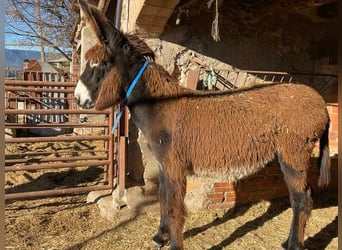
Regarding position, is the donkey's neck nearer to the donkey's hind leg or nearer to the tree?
the donkey's hind leg

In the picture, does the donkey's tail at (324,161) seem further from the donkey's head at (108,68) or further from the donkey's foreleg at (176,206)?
the donkey's head at (108,68)

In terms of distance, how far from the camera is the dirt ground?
3.14 meters

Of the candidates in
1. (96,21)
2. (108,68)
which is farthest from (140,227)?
(96,21)

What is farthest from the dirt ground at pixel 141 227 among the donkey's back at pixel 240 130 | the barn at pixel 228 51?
the donkey's back at pixel 240 130

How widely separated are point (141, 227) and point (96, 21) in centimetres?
222

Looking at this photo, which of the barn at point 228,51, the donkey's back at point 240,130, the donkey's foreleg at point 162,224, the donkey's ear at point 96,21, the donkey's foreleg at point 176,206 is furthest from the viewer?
the barn at point 228,51

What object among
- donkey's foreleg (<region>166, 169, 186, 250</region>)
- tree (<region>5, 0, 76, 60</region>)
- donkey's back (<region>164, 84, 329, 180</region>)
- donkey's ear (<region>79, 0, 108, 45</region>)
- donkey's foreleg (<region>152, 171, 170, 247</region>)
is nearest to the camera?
donkey's ear (<region>79, 0, 108, 45</region>)

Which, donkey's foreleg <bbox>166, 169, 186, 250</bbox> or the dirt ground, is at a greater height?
donkey's foreleg <bbox>166, 169, 186, 250</bbox>

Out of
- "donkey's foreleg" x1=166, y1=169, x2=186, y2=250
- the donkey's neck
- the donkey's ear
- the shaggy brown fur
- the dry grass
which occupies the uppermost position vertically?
the donkey's ear

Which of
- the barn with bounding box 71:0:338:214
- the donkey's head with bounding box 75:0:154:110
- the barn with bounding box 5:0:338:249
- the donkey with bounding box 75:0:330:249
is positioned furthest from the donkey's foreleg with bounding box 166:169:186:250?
the donkey's head with bounding box 75:0:154:110

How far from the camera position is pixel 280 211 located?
13.2 feet

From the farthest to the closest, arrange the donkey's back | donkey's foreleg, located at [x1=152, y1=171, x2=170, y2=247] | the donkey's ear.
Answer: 1. donkey's foreleg, located at [x1=152, y1=171, x2=170, y2=247]
2. the donkey's back
3. the donkey's ear

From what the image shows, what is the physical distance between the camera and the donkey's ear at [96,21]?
261 cm

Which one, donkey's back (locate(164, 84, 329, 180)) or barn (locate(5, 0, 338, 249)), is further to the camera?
barn (locate(5, 0, 338, 249))
